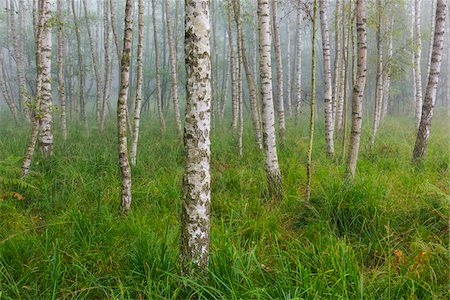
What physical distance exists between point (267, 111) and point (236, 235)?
2.27m

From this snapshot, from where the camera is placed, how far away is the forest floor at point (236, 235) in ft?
8.95

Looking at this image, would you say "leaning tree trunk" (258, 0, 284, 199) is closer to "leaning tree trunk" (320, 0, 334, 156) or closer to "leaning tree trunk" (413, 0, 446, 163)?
"leaning tree trunk" (320, 0, 334, 156)

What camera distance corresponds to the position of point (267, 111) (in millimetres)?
5352

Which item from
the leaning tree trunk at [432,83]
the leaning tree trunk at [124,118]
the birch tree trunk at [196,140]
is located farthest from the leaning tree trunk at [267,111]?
the leaning tree trunk at [432,83]

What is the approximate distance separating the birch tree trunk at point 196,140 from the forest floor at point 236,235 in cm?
20

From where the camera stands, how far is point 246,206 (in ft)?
15.0

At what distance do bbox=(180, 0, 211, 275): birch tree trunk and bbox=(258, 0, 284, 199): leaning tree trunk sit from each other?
8.24 feet

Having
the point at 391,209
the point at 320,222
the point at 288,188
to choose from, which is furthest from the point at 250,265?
the point at 288,188

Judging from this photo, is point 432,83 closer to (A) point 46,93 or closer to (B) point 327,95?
(B) point 327,95

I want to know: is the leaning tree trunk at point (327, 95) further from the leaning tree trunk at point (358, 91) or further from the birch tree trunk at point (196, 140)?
the birch tree trunk at point (196, 140)

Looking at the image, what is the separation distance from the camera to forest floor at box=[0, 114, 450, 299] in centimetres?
273

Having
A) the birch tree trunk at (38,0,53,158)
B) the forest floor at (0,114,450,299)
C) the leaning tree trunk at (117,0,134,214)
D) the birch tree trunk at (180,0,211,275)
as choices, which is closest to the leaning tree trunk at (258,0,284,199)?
the forest floor at (0,114,450,299)

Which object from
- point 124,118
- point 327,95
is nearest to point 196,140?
point 124,118

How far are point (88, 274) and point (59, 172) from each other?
346cm
